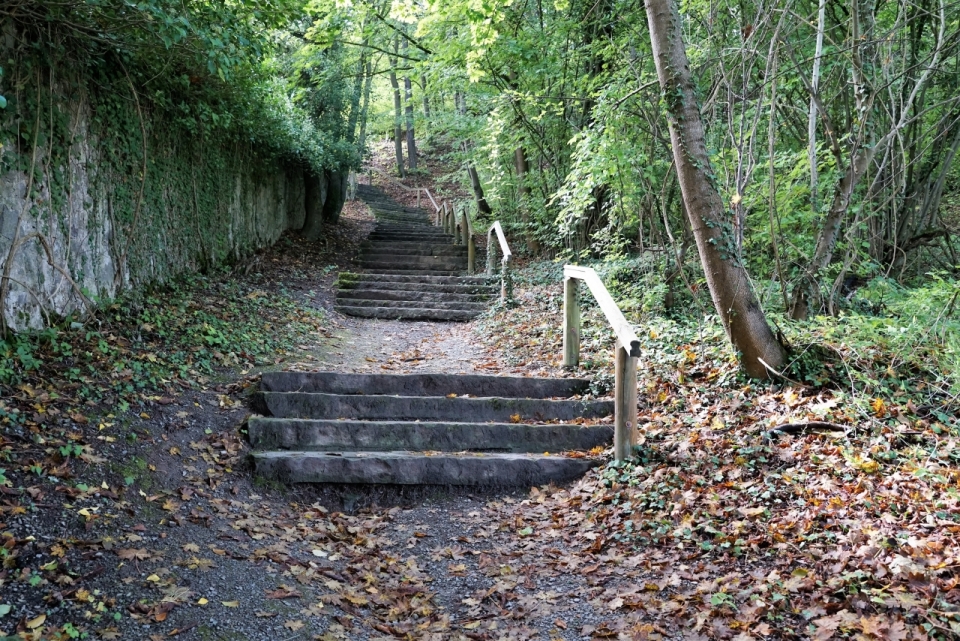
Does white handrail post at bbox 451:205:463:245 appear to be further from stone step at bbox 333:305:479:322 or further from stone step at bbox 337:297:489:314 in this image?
stone step at bbox 333:305:479:322

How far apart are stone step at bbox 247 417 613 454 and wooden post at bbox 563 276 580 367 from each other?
135 cm

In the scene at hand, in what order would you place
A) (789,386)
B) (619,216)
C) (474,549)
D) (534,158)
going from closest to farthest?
(474,549) < (789,386) < (619,216) < (534,158)

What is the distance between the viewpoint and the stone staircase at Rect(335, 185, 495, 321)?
993cm

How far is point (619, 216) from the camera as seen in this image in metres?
8.48

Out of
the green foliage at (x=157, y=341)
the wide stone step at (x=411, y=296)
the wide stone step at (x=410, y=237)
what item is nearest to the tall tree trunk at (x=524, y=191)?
the wide stone step at (x=410, y=237)

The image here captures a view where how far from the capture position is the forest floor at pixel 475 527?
2.72m

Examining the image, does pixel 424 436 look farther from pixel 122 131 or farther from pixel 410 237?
pixel 410 237

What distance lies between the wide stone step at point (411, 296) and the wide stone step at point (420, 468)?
6031 mm

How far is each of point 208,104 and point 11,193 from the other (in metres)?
3.59

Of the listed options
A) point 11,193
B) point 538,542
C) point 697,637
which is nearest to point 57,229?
point 11,193

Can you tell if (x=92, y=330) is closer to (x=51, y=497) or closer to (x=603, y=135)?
(x=51, y=497)

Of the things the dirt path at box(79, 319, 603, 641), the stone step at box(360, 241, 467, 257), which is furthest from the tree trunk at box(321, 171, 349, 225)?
the dirt path at box(79, 319, 603, 641)

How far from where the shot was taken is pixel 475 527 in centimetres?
398

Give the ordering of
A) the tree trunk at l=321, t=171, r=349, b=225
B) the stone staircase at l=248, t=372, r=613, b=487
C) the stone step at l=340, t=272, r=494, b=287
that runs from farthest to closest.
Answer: the tree trunk at l=321, t=171, r=349, b=225
the stone step at l=340, t=272, r=494, b=287
the stone staircase at l=248, t=372, r=613, b=487
